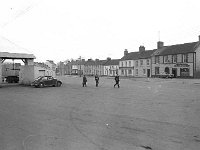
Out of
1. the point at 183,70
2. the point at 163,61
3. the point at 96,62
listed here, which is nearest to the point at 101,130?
the point at 183,70

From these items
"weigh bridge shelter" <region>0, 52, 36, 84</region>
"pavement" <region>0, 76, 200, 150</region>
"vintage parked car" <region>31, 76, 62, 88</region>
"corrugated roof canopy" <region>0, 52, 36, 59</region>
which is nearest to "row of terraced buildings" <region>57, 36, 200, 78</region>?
"vintage parked car" <region>31, 76, 62, 88</region>

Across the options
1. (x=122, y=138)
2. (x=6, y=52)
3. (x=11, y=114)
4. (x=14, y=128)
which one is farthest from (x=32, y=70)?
(x=122, y=138)

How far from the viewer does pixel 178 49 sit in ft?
171

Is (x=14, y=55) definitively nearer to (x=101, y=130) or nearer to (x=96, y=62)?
(x=101, y=130)

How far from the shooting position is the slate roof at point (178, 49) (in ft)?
159

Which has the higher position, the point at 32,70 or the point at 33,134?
the point at 32,70

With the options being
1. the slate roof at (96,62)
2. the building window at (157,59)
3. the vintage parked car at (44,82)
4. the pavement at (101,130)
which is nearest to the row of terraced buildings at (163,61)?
the building window at (157,59)

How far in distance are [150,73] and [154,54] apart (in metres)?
5.37

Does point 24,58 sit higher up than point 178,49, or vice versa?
point 178,49

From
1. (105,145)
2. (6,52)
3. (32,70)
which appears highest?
(6,52)

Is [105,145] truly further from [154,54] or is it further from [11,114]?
[154,54]


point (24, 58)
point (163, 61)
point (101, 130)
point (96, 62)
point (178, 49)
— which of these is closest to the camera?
point (101, 130)

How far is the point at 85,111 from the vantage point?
402 inches

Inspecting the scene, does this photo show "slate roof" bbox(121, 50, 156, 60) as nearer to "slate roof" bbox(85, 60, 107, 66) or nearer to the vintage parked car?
"slate roof" bbox(85, 60, 107, 66)
